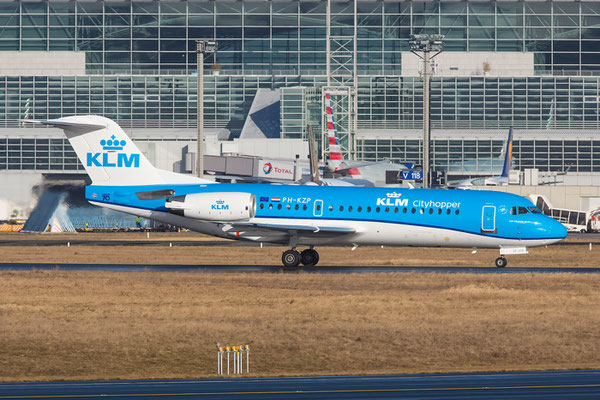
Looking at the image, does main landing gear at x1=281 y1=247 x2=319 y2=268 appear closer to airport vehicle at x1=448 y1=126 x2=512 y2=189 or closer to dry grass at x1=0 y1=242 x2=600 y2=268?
dry grass at x1=0 y1=242 x2=600 y2=268

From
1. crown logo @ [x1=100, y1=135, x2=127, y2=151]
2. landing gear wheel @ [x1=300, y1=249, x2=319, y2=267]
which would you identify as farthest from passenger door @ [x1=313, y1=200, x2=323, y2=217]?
crown logo @ [x1=100, y1=135, x2=127, y2=151]

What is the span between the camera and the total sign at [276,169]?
108625 millimetres

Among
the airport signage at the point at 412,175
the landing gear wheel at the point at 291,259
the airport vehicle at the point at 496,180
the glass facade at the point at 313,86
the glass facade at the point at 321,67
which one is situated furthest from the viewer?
the glass facade at the point at 313,86

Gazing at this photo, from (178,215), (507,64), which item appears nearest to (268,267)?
(178,215)

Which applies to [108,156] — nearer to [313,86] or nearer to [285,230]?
[285,230]

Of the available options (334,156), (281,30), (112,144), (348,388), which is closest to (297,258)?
Result: (112,144)

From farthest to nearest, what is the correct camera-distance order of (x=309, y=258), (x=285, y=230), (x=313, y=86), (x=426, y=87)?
(x=313, y=86), (x=426, y=87), (x=309, y=258), (x=285, y=230)

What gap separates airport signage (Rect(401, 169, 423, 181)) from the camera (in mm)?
104219

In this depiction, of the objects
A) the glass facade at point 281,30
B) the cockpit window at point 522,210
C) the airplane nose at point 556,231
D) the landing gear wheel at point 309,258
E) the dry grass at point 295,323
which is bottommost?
the dry grass at point 295,323

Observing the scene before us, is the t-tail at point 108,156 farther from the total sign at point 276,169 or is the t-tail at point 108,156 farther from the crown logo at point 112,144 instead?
the total sign at point 276,169

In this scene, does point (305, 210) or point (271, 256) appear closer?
point (305, 210)

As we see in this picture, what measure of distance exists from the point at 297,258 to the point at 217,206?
440cm

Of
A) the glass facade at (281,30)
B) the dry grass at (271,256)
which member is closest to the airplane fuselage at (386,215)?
the dry grass at (271,256)

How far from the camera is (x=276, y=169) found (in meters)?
110
